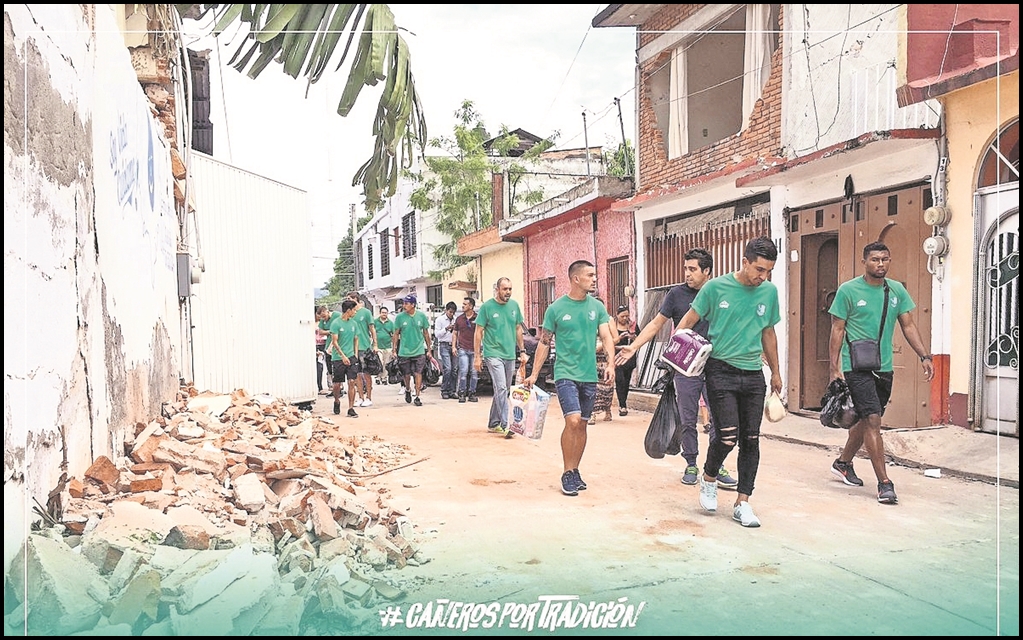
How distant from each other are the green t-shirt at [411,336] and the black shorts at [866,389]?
25.1ft

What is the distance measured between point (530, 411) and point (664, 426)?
1.05 meters

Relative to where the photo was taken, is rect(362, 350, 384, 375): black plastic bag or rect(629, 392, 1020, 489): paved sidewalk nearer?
rect(629, 392, 1020, 489): paved sidewalk

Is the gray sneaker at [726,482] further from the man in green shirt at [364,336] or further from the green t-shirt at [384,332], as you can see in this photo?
the green t-shirt at [384,332]

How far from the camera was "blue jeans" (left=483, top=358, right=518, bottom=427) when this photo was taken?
9266 millimetres

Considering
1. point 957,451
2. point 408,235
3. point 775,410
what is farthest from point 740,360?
point 408,235

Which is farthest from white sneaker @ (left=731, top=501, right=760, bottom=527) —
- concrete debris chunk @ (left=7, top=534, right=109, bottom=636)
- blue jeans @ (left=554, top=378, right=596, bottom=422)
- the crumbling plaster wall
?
the crumbling plaster wall

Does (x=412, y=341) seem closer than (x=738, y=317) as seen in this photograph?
No

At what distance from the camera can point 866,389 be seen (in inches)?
224

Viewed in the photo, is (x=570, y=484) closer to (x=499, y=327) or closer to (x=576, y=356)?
(x=576, y=356)

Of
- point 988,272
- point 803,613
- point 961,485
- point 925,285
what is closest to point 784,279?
point 925,285

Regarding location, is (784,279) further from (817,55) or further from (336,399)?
(336,399)

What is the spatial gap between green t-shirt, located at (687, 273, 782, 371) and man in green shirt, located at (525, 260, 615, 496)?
95cm

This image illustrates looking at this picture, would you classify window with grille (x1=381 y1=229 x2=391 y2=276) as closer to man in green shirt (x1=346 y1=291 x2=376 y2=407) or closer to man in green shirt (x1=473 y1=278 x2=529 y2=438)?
man in green shirt (x1=346 y1=291 x2=376 y2=407)

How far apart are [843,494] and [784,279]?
196 inches
